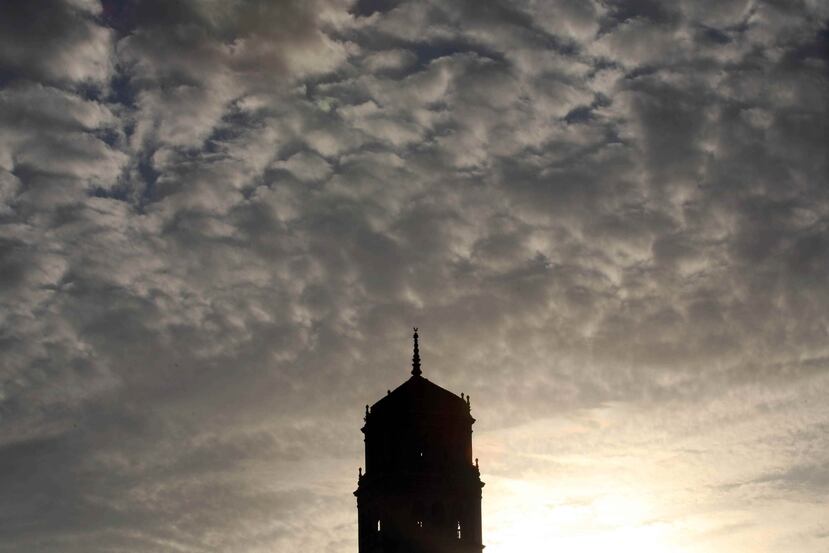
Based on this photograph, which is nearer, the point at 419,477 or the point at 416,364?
the point at 419,477

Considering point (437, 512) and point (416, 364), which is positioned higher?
point (416, 364)

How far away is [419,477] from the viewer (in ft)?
285

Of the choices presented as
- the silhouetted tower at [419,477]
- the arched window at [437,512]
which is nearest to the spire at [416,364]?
the silhouetted tower at [419,477]

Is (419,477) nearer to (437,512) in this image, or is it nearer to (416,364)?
(437,512)

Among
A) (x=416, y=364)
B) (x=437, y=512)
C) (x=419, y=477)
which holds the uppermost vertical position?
(x=416, y=364)

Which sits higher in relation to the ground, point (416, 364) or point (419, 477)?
point (416, 364)

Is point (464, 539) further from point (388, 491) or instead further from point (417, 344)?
point (417, 344)

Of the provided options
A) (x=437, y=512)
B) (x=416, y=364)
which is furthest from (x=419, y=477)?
(x=416, y=364)

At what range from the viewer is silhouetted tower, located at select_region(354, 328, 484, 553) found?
282 ft

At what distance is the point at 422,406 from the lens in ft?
292

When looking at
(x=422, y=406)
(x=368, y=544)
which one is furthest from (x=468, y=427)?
(x=368, y=544)

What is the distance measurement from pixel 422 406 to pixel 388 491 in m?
5.34

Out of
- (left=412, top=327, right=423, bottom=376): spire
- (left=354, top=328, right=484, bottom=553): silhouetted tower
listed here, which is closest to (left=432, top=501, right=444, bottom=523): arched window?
(left=354, top=328, right=484, bottom=553): silhouetted tower

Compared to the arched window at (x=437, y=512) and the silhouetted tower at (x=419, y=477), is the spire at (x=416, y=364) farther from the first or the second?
the arched window at (x=437, y=512)
